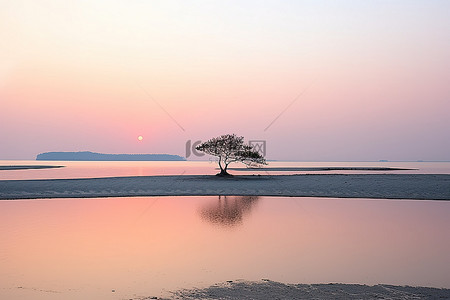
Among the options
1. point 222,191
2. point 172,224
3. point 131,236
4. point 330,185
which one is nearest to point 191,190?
point 222,191

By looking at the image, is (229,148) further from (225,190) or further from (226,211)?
(226,211)

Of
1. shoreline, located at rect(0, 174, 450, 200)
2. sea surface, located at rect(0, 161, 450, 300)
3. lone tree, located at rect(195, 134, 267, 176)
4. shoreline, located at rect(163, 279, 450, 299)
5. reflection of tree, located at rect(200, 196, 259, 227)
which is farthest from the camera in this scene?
lone tree, located at rect(195, 134, 267, 176)

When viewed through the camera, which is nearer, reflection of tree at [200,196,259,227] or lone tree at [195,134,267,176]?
reflection of tree at [200,196,259,227]

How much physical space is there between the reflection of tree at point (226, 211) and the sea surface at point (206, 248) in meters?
0.07

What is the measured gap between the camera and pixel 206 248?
54.3 ft

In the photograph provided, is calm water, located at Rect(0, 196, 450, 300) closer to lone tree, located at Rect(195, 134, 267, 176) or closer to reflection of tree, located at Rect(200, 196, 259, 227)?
reflection of tree, located at Rect(200, 196, 259, 227)

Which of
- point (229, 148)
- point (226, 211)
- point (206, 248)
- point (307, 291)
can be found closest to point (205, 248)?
point (206, 248)

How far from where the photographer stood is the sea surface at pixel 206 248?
11.9m

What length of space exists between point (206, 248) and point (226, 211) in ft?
39.3

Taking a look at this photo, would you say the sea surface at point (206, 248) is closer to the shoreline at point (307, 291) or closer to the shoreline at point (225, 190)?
the shoreline at point (307, 291)

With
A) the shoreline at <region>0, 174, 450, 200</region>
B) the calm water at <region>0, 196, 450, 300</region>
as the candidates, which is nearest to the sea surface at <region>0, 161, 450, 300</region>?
the calm water at <region>0, 196, 450, 300</region>

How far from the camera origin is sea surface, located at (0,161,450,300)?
11.9 m

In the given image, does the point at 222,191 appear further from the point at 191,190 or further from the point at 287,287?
the point at 287,287

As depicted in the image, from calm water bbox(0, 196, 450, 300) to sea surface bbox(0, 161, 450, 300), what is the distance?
4cm
